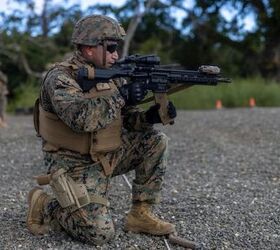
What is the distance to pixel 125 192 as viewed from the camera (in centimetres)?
552

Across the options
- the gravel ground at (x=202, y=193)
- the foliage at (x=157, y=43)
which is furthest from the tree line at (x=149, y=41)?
the gravel ground at (x=202, y=193)

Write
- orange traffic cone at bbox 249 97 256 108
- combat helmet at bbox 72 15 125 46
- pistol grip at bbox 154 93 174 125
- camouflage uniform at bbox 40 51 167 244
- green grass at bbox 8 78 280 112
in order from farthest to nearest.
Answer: green grass at bbox 8 78 280 112
orange traffic cone at bbox 249 97 256 108
pistol grip at bbox 154 93 174 125
combat helmet at bbox 72 15 125 46
camouflage uniform at bbox 40 51 167 244

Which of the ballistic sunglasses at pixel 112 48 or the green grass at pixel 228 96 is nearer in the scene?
the ballistic sunglasses at pixel 112 48

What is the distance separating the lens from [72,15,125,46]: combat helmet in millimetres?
3855

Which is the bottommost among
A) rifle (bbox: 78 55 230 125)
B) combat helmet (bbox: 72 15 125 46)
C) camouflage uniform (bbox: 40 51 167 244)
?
camouflage uniform (bbox: 40 51 167 244)

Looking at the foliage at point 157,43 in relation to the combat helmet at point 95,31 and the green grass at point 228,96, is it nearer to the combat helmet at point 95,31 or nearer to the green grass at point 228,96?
the green grass at point 228,96

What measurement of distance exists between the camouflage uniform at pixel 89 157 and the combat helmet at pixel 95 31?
13 centimetres

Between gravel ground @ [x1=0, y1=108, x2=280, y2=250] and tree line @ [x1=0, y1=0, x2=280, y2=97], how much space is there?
12.2 m

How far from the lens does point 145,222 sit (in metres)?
4.17

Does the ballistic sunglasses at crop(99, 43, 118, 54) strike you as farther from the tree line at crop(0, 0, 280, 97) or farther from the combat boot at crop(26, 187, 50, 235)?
the tree line at crop(0, 0, 280, 97)

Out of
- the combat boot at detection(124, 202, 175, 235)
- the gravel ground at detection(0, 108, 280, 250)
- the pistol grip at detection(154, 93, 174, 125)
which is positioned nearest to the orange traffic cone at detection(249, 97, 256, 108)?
the gravel ground at detection(0, 108, 280, 250)

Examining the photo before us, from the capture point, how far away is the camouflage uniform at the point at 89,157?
3.69 meters

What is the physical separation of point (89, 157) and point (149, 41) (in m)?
23.8

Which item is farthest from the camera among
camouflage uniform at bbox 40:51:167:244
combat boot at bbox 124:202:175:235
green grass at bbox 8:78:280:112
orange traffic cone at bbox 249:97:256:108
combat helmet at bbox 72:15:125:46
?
green grass at bbox 8:78:280:112
